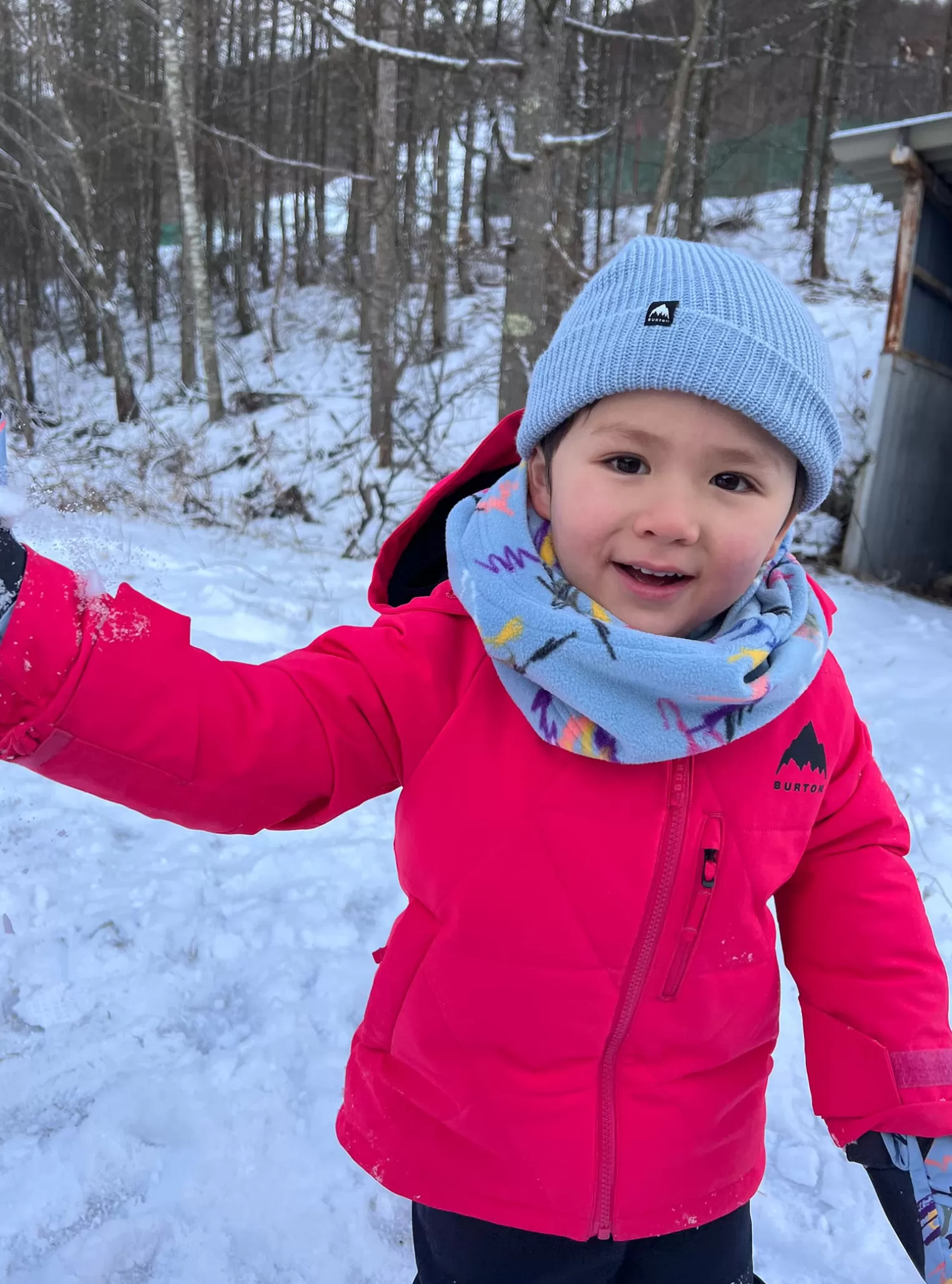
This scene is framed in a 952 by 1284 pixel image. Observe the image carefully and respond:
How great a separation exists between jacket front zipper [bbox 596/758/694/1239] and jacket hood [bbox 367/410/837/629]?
19.6 inches

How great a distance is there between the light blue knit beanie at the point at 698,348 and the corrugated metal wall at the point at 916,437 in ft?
22.4

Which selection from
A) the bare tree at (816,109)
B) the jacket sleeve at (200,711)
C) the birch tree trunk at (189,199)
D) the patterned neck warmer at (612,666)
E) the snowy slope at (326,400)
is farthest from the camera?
the bare tree at (816,109)

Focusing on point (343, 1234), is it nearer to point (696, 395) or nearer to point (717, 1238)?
point (717, 1238)

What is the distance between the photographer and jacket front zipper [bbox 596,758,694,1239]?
1.05 m

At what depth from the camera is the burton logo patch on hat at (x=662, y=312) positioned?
1.09m

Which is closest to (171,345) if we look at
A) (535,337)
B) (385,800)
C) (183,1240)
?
(535,337)

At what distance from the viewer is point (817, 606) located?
1246mm

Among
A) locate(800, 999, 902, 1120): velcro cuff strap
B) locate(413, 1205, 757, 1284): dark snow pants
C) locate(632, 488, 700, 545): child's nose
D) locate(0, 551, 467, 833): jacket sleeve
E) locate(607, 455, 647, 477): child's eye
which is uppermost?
locate(607, 455, 647, 477): child's eye

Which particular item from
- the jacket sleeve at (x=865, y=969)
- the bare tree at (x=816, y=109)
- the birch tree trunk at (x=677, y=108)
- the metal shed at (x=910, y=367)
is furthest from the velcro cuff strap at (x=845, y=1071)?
the bare tree at (x=816, y=109)

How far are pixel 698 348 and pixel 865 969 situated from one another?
84cm

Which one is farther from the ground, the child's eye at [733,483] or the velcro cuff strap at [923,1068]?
the child's eye at [733,483]

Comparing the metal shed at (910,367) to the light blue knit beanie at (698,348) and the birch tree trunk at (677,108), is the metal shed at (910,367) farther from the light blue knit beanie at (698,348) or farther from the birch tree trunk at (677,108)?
the light blue knit beanie at (698,348)

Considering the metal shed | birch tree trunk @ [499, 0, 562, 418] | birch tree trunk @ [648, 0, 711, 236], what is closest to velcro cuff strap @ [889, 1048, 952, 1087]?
birch tree trunk @ [499, 0, 562, 418]

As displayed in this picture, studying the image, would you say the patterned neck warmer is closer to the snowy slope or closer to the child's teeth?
the child's teeth
